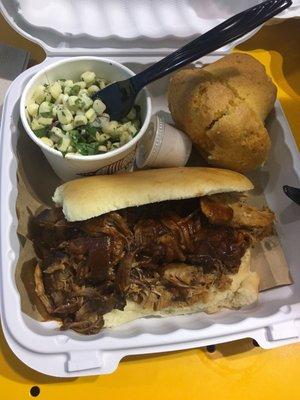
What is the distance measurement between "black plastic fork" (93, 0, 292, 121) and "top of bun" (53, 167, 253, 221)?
248mm

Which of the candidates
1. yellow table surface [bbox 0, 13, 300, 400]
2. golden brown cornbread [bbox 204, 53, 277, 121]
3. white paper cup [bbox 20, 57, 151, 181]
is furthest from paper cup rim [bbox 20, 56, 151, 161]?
yellow table surface [bbox 0, 13, 300, 400]

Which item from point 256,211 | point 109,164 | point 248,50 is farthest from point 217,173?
point 248,50

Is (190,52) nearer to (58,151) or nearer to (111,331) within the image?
(58,151)

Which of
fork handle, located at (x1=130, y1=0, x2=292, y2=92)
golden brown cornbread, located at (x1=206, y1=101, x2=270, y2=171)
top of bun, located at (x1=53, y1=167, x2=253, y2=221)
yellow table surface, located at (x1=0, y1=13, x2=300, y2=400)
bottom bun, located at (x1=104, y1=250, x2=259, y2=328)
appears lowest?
yellow table surface, located at (x1=0, y1=13, x2=300, y2=400)

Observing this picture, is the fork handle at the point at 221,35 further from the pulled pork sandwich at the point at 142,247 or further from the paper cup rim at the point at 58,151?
the pulled pork sandwich at the point at 142,247

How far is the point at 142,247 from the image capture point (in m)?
1.21

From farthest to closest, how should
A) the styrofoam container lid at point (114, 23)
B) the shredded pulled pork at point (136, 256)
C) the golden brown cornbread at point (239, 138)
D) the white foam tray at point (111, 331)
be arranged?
the styrofoam container lid at point (114, 23) → the golden brown cornbread at point (239, 138) → the shredded pulled pork at point (136, 256) → the white foam tray at point (111, 331)

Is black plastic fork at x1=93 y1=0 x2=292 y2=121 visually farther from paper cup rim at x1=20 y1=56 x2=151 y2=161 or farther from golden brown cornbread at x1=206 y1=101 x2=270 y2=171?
golden brown cornbread at x1=206 y1=101 x2=270 y2=171

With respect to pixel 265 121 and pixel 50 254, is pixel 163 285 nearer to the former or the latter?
pixel 50 254

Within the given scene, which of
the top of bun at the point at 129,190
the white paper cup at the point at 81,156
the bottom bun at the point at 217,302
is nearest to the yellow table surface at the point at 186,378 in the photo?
the bottom bun at the point at 217,302

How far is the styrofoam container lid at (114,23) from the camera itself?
1.54 meters

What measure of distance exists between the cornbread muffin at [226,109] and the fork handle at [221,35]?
0.11 meters

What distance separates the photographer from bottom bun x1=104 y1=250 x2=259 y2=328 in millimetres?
1209

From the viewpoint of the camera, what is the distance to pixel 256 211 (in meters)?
1.31
